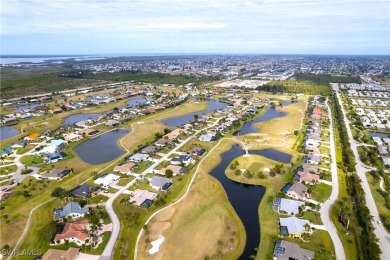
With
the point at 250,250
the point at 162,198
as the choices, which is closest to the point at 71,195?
the point at 162,198

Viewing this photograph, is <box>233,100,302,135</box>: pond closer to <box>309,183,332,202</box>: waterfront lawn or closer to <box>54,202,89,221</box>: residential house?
<box>309,183,332,202</box>: waterfront lawn

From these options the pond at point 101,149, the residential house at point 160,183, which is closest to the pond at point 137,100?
the pond at point 101,149

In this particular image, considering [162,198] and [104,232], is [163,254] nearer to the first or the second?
[104,232]

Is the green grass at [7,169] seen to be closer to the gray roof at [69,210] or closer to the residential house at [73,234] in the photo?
the gray roof at [69,210]

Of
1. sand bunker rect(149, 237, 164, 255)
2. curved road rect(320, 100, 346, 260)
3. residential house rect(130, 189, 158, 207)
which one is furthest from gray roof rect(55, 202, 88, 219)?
curved road rect(320, 100, 346, 260)

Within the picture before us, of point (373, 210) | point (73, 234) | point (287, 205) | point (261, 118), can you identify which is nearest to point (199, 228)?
point (287, 205)

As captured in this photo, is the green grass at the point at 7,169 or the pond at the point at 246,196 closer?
the pond at the point at 246,196
